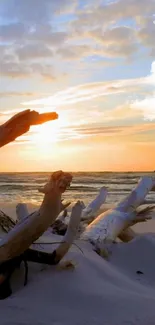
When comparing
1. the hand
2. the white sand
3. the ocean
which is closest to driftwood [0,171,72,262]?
the white sand

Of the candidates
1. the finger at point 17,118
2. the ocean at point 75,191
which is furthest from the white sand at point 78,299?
the ocean at point 75,191

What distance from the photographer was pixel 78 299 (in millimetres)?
3453

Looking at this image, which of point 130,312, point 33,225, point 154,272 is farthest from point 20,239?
point 154,272

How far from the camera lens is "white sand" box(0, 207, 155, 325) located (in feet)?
10.2

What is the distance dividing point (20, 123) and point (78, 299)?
1.45 m

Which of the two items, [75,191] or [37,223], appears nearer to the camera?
[37,223]

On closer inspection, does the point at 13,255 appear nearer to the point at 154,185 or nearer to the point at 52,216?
the point at 52,216

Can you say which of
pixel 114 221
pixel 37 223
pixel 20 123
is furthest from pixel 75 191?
pixel 20 123

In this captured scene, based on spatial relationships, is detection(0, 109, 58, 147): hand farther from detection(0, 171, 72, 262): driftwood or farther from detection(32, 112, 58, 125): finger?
detection(0, 171, 72, 262): driftwood

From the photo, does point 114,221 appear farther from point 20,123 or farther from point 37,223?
point 20,123

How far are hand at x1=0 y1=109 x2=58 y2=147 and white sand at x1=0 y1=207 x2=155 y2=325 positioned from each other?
1.20m

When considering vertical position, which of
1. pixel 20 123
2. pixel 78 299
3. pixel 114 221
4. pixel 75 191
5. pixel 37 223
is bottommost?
pixel 75 191

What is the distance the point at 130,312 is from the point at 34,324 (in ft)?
2.42

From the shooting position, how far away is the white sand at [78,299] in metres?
3.11
